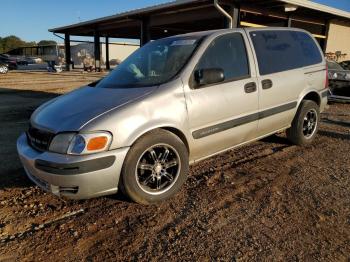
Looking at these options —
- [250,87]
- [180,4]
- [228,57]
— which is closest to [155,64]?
[228,57]

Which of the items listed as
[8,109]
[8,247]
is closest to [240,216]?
[8,247]

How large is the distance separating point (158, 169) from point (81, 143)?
2.82ft

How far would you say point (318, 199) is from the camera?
3.47 m

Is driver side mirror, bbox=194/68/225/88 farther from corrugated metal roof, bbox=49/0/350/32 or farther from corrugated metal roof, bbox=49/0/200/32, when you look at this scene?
corrugated metal roof, bbox=49/0/200/32

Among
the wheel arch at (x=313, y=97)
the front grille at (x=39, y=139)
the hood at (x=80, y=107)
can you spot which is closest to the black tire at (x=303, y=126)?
the wheel arch at (x=313, y=97)

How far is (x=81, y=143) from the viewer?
9.71ft

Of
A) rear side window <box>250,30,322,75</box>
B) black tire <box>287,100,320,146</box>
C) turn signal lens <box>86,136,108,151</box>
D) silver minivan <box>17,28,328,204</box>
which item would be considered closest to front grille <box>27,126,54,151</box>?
silver minivan <box>17,28,328,204</box>

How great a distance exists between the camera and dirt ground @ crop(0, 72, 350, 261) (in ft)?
8.66

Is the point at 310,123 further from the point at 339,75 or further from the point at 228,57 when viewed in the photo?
the point at 339,75

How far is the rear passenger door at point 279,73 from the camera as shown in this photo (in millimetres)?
4433

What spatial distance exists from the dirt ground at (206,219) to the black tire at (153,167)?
5.0 inches

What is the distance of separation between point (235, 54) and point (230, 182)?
1577 millimetres

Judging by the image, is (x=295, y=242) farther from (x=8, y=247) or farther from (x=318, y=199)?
(x=8, y=247)

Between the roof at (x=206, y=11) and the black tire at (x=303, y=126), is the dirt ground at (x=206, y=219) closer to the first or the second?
the black tire at (x=303, y=126)
